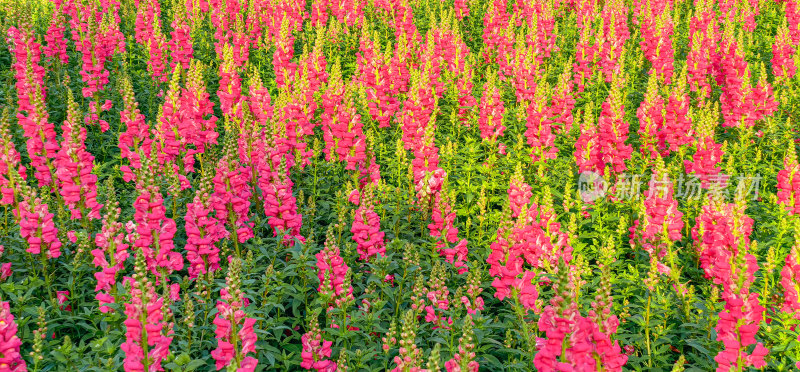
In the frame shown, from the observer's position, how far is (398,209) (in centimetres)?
766

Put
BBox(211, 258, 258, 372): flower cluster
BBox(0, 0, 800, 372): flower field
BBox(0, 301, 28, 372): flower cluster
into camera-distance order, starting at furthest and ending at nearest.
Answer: BBox(0, 0, 800, 372): flower field → BBox(211, 258, 258, 372): flower cluster → BBox(0, 301, 28, 372): flower cluster

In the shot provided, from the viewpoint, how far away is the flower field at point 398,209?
511 cm

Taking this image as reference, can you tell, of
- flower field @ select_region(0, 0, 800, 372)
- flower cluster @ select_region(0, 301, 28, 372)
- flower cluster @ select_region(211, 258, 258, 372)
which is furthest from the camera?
flower field @ select_region(0, 0, 800, 372)

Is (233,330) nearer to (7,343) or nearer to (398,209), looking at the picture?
(7,343)

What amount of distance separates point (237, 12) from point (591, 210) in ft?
31.8

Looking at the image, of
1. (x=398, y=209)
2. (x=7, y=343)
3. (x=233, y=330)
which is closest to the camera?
(x=7, y=343)

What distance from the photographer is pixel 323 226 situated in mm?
7797

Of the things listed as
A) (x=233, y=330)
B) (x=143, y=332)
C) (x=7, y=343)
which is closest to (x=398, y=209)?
(x=233, y=330)

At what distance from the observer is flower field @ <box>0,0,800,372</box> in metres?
5.11

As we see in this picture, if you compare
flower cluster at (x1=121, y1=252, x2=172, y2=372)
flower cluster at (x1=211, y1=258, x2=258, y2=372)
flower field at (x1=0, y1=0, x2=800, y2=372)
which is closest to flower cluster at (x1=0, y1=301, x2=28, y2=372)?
flower field at (x1=0, y1=0, x2=800, y2=372)

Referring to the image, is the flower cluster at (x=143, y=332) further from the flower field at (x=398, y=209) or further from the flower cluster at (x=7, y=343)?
the flower cluster at (x=7, y=343)

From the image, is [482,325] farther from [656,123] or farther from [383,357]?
[656,123]

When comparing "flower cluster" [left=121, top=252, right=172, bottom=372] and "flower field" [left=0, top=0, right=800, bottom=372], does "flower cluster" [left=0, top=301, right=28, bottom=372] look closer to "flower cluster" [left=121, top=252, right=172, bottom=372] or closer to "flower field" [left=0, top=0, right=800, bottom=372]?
"flower field" [left=0, top=0, right=800, bottom=372]

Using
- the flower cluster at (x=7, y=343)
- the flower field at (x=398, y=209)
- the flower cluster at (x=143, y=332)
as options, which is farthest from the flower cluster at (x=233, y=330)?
the flower cluster at (x=7, y=343)
